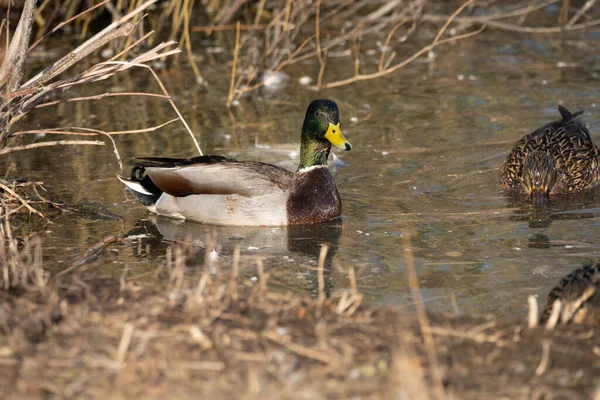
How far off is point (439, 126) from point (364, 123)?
770 millimetres

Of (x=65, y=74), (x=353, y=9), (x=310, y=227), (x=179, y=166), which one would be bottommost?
(x=310, y=227)

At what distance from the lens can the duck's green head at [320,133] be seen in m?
8.18

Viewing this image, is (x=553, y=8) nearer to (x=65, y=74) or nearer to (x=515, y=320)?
(x=65, y=74)

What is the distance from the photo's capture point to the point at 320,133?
8.27 meters

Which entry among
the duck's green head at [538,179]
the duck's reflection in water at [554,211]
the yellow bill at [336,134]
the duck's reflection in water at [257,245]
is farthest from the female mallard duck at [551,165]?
the duck's reflection in water at [257,245]

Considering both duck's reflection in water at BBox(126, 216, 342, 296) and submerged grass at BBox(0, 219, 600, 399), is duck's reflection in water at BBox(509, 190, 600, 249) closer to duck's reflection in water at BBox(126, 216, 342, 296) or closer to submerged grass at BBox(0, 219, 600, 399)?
duck's reflection in water at BBox(126, 216, 342, 296)

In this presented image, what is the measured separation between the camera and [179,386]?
4.28m

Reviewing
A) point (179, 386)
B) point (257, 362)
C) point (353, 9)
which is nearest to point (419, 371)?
point (257, 362)

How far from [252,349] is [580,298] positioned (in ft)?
5.78

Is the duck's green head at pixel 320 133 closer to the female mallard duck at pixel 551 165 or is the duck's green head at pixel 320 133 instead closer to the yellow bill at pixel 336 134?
the yellow bill at pixel 336 134

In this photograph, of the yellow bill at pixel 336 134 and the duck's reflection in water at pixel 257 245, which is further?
the yellow bill at pixel 336 134

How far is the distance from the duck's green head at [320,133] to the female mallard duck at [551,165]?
1.53 m

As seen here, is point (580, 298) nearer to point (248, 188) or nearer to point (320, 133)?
point (248, 188)

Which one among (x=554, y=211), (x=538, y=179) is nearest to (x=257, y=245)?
(x=554, y=211)
